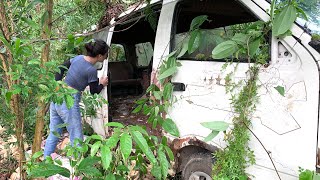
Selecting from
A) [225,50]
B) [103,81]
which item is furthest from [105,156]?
[103,81]

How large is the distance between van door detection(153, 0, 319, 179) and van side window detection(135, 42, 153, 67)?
346cm

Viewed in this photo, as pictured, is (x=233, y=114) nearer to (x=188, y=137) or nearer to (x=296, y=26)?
(x=188, y=137)

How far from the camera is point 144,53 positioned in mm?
6852

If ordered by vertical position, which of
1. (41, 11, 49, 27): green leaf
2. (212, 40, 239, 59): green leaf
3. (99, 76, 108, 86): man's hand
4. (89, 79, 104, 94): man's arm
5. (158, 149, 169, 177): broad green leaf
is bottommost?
(158, 149, 169, 177): broad green leaf

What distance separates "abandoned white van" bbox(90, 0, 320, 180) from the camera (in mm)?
2045

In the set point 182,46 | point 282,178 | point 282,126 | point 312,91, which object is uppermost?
point 182,46

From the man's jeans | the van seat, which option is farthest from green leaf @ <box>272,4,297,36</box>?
the van seat

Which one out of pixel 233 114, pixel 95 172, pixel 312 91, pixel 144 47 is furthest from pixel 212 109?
pixel 144 47

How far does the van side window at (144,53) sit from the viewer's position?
6586 millimetres

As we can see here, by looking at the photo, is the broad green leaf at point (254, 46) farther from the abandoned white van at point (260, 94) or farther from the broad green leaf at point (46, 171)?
the broad green leaf at point (46, 171)

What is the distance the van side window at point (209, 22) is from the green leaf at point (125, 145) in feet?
4.00

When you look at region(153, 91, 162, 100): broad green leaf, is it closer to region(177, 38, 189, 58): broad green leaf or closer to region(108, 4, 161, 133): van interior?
region(177, 38, 189, 58): broad green leaf

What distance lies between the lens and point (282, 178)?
221 cm

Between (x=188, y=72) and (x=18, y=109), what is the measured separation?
4.64 feet
